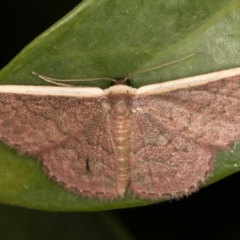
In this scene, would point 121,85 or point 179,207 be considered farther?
point 179,207

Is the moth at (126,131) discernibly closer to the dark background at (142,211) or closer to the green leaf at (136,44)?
the green leaf at (136,44)

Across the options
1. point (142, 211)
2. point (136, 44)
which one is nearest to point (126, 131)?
point (136, 44)

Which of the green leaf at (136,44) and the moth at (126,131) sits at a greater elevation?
the green leaf at (136,44)

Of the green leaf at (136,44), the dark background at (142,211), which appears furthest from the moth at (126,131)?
the dark background at (142,211)

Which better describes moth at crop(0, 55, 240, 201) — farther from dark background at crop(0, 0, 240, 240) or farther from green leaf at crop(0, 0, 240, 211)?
dark background at crop(0, 0, 240, 240)

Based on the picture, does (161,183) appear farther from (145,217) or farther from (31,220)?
(31,220)

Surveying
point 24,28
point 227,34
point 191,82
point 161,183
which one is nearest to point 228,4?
point 227,34
